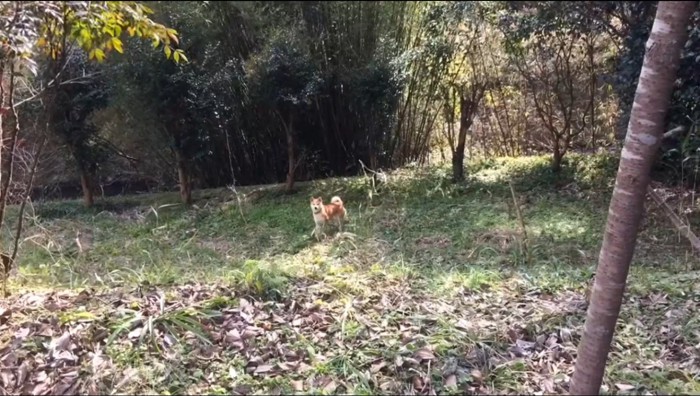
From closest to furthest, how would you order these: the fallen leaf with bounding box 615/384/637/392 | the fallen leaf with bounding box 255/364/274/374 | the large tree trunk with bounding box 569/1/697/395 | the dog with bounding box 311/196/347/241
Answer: the large tree trunk with bounding box 569/1/697/395, the fallen leaf with bounding box 615/384/637/392, the fallen leaf with bounding box 255/364/274/374, the dog with bounding box 311/196/347/241

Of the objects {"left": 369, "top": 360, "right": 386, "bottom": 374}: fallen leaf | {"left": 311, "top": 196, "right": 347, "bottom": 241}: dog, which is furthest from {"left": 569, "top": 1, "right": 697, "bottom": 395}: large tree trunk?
{"left": 311, "top": 196, "right": 347, "bottom": 241}: dog

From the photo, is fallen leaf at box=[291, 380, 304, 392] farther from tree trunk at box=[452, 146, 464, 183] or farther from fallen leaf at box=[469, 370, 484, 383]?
tree trunk at box=[452, 146, 464, 183]

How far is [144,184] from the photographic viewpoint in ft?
25.3

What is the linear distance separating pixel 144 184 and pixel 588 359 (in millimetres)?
6634

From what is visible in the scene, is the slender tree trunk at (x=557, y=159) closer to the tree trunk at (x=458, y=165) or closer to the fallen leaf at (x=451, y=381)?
the tree trunk at (x=458, y=165)

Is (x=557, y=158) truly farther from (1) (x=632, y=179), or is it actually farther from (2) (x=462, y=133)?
(1) (x=632, y=179)

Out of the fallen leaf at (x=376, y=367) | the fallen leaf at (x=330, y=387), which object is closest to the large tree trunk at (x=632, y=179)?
the fallen leaf at (x=376, y=367)

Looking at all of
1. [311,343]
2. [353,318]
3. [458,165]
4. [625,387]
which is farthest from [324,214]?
[625,387]

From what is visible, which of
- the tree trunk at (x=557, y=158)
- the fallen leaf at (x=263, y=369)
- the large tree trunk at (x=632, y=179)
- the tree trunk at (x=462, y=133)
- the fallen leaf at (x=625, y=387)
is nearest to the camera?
the large tree trunk at (x=632, y=179)

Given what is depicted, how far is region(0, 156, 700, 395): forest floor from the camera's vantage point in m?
2.38

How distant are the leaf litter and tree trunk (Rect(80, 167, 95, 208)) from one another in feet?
12.8

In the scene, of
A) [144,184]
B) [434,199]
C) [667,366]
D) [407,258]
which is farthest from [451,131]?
[667,366]

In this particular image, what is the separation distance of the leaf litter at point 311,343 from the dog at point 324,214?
1855mm

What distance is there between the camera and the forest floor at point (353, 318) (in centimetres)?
238
